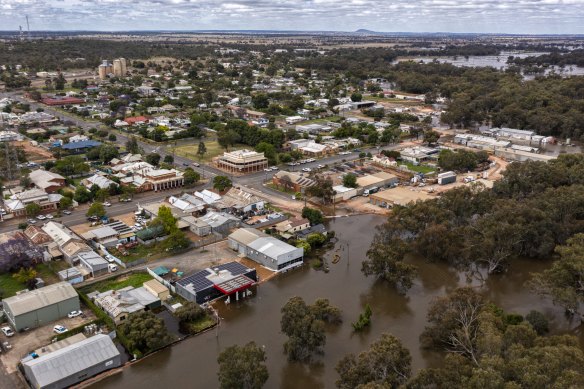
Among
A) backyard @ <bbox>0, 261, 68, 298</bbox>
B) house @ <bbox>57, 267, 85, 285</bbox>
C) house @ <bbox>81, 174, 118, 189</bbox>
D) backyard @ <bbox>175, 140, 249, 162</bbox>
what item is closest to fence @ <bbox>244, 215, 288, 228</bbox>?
house @ <bbox>57, 267, 85, 285</bbox>

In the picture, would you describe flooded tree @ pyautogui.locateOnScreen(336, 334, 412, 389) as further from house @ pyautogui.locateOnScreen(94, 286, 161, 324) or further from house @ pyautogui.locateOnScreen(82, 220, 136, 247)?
house @ pyautogui.locateOnScreen(82, 220, 136, 247)

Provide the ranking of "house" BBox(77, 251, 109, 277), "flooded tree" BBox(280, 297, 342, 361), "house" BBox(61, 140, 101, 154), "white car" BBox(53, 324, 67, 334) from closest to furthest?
"flooded tree" BBox(280, 297, 342, 361), "white car" BBox(53, 324, 67, 334), "house" BBox(77, 251, 109, 277), "house" BBox(61, 140, 101, 154)

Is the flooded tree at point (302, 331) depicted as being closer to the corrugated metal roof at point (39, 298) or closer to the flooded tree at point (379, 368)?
the flooded tree at point (379, 368)

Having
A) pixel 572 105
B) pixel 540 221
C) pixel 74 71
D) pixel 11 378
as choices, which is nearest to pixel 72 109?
pixel 74 71

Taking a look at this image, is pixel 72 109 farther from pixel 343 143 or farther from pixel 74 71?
pixel 74 71

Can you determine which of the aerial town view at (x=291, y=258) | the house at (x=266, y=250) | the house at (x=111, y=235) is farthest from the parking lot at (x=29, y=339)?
the house at (x=266, y=250)

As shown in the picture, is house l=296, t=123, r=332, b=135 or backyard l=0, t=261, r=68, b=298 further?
house l=296, t=123, r=332, b=135
